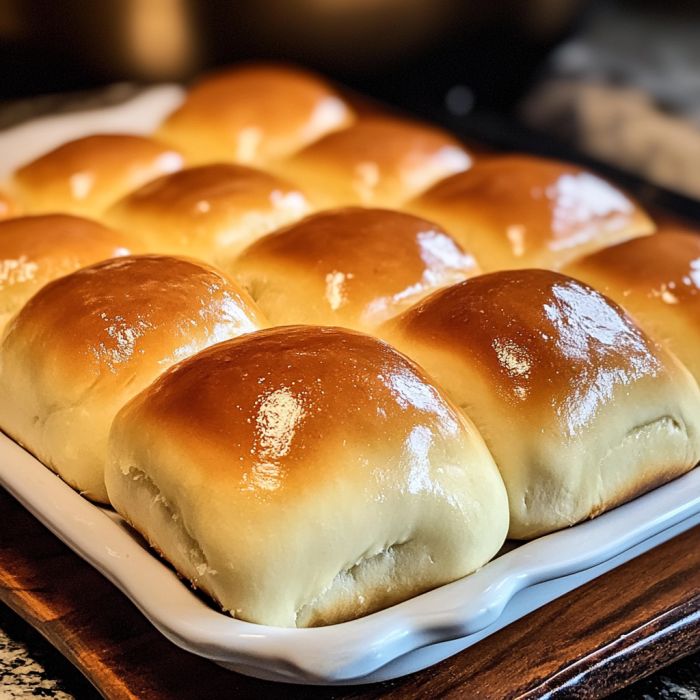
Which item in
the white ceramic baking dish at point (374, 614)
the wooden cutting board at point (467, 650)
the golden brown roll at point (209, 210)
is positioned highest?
the golden brown roll at point (209, 210)

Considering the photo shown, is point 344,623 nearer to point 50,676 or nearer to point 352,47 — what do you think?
point 50,676

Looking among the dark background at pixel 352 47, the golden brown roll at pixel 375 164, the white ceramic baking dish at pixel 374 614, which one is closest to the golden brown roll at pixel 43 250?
the white ceramic baking dish at pixel 374 614

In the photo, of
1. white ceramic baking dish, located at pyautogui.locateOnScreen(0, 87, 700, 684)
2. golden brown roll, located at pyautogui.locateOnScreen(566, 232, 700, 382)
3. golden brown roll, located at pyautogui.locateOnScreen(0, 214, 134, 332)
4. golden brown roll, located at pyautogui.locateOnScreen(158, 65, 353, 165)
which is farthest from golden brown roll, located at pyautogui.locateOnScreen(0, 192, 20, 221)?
golden brown roll, located at pyautogui.locateOnScreen(566, 232, 700, 382)

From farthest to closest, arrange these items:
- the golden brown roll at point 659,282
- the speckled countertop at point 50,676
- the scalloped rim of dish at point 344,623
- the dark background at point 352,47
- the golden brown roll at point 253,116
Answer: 1. the dark background at point 352,47
2. the golden brown roll at point 253,116
3. the golden brown roll at point 659,282
4. the speckled countertop at point 50,676
5. the scalloped rim of dish at point 344,623

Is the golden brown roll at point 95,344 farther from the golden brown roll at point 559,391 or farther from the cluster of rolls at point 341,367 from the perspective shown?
the golden brown roll at point 559,391

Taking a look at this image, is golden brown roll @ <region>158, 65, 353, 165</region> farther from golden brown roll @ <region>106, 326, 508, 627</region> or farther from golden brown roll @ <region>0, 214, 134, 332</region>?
golden brown roll @ <region>106, 326, 508, 627</region>

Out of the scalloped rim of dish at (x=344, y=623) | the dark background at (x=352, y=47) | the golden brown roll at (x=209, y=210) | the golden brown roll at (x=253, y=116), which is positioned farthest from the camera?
the dark background at (x=352, y=47)

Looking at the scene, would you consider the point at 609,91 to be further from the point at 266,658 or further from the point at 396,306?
the point at 266,658
